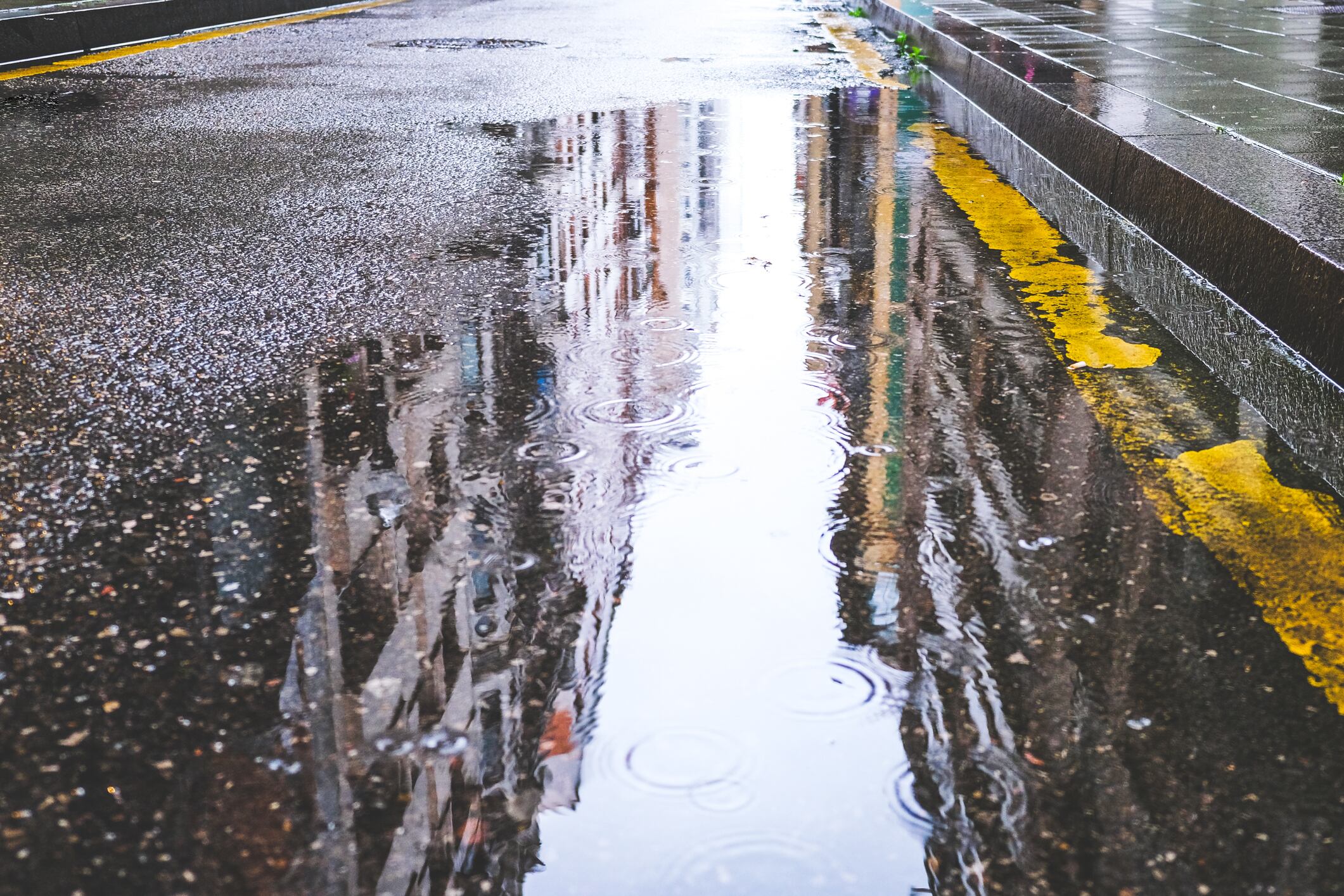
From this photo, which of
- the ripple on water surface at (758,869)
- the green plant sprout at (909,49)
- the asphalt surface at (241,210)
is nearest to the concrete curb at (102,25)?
the asphalt surface at (241,210)

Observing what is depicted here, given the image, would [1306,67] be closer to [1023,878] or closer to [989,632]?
[989,632]

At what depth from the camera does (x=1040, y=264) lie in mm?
4254

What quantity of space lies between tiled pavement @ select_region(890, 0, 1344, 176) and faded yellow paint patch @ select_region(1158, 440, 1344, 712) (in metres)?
1.83

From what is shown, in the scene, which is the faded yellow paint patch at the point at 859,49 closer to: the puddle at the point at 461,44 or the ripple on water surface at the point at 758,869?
the puddle at the point at 461,44

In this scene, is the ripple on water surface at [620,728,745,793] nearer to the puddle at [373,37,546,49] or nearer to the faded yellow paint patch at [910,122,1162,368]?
Result: the faded yellow paint patch at [910,122,1162,368]

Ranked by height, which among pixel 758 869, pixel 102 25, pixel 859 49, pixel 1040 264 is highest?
→ pixel 102 25

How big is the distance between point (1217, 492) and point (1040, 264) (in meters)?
1.81

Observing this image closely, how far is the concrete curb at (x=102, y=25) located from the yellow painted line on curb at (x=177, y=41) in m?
0.10

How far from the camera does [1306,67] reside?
6.77 m

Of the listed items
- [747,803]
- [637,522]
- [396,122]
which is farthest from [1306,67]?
[747,803]

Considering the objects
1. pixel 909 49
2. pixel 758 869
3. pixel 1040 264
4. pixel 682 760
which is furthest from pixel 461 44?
pixel 758 869

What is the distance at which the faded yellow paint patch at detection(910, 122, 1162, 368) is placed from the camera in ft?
11.3

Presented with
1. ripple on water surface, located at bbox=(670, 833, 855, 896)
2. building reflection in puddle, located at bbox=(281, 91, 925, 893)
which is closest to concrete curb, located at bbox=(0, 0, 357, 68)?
building reflection in puddle, located at bbox=(281, 91, 925, 893)

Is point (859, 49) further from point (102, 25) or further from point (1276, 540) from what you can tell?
point (1276, 540)
